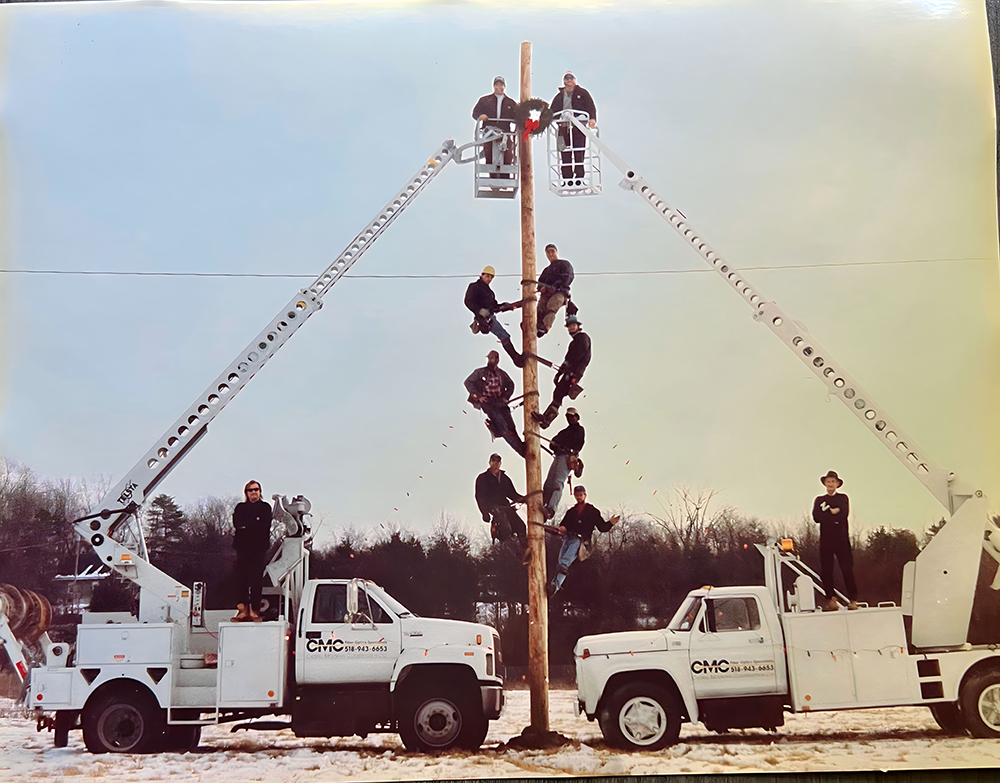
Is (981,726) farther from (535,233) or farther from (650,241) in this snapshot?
(535,233)

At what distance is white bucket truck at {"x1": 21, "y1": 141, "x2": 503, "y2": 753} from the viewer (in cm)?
534

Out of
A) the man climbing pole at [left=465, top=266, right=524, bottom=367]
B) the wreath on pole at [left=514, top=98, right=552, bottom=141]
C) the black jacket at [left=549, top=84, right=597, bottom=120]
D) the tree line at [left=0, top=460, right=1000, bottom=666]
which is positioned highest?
the black jacket at [left=549, top=84, right=597, bottom=120]

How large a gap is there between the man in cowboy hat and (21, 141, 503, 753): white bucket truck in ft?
6.94

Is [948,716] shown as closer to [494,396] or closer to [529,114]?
[494,396]

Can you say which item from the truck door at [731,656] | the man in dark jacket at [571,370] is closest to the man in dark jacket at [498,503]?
the man in dark jacket at [571,370]

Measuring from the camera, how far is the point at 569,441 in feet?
18.8

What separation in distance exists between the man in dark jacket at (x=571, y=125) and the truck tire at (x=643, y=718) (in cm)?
330

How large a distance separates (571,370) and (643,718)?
219 centimetres

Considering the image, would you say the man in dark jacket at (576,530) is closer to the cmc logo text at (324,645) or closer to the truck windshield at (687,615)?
the truck windshield at (687,615)

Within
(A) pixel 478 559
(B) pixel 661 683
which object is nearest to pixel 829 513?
(B) pixel 661 683

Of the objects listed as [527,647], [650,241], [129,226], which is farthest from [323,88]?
[527,647]

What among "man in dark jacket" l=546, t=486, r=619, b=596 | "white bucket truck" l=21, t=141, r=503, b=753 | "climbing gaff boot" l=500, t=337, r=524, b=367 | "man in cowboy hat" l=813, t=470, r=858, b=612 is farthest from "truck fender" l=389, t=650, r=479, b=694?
"man in cowboy hat" l=813, t=470, r=858, b=612

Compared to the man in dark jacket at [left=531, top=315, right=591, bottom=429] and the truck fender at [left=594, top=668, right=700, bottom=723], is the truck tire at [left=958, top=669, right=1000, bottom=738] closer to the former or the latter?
the truck fender at [left=594, top=668, right=700, bottom=723]

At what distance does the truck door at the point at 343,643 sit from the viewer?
5.35m
